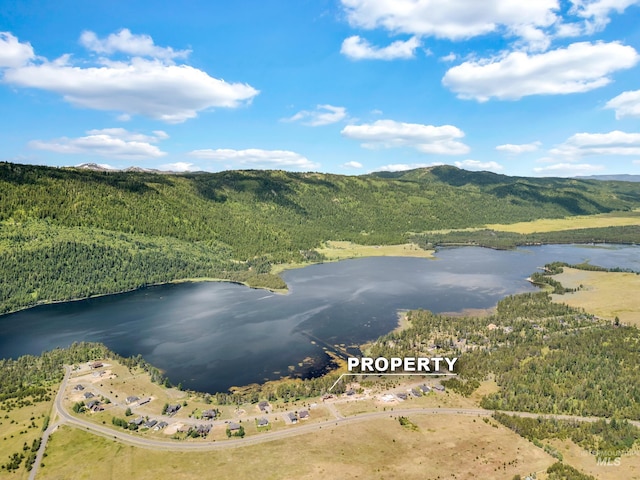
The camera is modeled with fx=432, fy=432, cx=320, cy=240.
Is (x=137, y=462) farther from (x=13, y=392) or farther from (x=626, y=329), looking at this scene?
(x=626, y=329)

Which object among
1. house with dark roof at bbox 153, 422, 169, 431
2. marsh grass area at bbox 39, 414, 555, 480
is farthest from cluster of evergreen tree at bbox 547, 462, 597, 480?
house with dark roof at bbox 153, 422, 169, 431

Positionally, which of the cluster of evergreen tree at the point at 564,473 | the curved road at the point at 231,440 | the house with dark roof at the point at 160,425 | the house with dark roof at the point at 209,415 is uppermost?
the house with dark roof at the point at 209,415

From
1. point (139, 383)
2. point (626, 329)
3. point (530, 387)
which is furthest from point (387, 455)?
point (626, 329)

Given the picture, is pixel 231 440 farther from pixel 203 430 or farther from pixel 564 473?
pixel 564 473

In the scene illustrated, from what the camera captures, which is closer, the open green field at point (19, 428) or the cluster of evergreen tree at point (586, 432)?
the open green field at point (19, 428)

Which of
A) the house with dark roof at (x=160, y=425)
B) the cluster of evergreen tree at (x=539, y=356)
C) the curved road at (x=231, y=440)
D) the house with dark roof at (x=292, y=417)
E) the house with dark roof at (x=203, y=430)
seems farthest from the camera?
the cluster of evergreen tree at (x=539, y=356)

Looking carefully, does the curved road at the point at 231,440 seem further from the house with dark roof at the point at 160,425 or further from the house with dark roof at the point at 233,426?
the house with dark roof at the point at 160,425

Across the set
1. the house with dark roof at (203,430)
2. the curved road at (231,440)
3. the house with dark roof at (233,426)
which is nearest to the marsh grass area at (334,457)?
the curved road at (231,440)

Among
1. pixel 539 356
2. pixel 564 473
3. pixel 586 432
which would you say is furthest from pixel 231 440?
pixel 539 356
